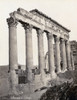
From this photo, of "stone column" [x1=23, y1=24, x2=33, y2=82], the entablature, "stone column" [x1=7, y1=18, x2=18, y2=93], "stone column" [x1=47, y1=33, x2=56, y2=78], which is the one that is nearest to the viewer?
"stone column" [x1=7, y1=18, x2=18, y2=93]

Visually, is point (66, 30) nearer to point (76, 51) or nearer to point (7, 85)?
point (76, 51)

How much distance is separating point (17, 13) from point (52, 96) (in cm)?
1481

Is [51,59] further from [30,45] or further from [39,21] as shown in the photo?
[30,45]

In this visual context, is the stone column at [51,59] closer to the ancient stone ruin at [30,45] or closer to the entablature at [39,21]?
the ancient stone ruin at [30,45]

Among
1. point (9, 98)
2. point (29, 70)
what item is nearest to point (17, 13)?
point (29, 70)

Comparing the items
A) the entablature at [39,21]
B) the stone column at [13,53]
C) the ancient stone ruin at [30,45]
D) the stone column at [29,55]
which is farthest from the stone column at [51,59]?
the stone column at [13,53]

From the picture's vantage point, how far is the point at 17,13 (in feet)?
87.0

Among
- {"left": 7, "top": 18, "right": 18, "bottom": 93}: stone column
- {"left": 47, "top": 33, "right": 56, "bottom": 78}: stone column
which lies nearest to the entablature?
{"left": 7, "top": 18, "right": 18, "bottom": 93}: stone column

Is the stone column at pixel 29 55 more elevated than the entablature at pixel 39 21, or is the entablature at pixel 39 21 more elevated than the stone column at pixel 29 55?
the entablature at pixel 39 21

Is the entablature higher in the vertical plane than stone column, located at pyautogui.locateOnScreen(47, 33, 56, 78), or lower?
higher

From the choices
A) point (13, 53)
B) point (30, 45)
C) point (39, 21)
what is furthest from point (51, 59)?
point (13, 53)

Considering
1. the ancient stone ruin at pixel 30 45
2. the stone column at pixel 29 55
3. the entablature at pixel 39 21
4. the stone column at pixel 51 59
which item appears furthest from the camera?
the stone column at pixel 51 59

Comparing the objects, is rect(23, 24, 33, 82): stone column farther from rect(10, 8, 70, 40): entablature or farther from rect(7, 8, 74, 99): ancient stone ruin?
rect(10, 8, 70, 40): entablature

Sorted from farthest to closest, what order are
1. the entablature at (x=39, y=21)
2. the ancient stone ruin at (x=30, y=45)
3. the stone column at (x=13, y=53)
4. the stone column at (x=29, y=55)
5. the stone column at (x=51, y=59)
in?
the stone column at (x=51, y=59) < the stone column at (x=29, y=55) < the entablature at (x=39, y=21) < the ancient stone ruin at (x=30, y=45) < the stone column at (x=13, y=53)
